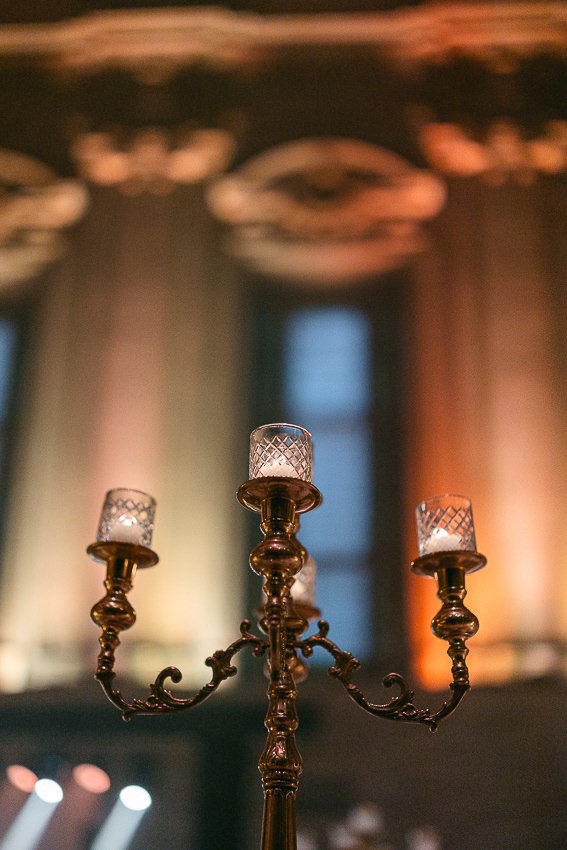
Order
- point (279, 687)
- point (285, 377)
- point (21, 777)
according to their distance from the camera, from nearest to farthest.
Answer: point (279, 687), point (21, 777), point (285, 377)

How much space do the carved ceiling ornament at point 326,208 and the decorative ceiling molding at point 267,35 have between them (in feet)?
1.82

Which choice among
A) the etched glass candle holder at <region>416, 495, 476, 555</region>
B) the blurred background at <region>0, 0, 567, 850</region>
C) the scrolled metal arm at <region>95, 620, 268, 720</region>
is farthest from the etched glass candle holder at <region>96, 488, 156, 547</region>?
the blurred background at <region>0, 0, 567, 850</region>

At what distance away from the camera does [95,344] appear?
3.47 m

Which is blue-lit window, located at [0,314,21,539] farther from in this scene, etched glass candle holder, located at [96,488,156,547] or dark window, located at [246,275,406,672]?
etched glass candle holder, located at [96,488,156,547]

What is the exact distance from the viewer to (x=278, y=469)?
5.11 ft

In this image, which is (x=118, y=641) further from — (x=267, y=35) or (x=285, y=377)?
(x=267, y=35)

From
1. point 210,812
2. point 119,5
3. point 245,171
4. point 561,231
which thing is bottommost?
point 210,812

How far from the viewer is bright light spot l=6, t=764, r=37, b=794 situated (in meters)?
2.71

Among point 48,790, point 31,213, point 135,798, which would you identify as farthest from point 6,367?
point 135,798

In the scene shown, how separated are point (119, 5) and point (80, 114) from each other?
56 centimetres

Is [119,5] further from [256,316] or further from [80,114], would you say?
[256,316]

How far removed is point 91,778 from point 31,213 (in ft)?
7.47

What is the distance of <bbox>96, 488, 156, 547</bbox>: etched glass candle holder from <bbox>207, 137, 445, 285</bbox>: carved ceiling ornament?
2.04 m

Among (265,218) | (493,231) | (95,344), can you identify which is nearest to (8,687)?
(95,344)
